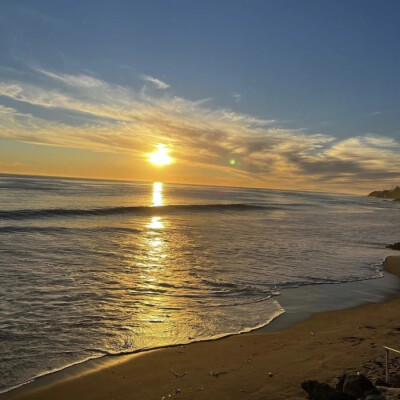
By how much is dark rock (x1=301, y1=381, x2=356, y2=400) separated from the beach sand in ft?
1.40

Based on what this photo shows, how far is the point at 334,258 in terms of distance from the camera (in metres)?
17.6

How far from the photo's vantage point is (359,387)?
4.32m

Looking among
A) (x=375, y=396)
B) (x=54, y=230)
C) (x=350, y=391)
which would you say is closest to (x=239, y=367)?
(x=350, y=391)

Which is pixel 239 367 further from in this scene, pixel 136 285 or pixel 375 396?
pixel 136 285

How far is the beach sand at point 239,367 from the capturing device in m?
5.28

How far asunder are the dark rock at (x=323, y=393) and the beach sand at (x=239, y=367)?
43 centimetres

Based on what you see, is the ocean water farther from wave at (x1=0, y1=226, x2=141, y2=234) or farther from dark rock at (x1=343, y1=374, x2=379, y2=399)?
dark rock at (x1=343, y1=374, x2=379, y2=399)

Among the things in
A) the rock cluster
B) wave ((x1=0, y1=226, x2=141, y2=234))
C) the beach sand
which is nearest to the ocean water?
wave ((x1=0, y1=226, x2=141, y2=234))

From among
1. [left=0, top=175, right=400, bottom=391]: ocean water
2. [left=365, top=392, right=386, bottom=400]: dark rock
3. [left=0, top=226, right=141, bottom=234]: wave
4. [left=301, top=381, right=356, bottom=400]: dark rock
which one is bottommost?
[left=0, top=175, right=400, bottom=391]: ocean water

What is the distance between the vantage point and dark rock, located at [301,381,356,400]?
4183 mm

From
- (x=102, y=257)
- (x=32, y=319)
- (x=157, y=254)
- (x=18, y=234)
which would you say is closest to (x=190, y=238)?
(x=157, y=254)

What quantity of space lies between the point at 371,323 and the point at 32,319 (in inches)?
321

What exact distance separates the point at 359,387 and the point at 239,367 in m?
2.33

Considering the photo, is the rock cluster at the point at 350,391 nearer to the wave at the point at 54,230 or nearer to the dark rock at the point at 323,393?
the dark rock at the point at 323,393
